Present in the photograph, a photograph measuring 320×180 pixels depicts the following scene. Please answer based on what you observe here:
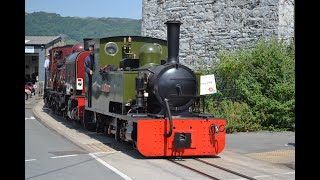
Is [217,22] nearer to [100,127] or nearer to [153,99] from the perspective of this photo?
[100,127]

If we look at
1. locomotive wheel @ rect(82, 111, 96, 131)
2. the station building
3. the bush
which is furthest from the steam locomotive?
the station building

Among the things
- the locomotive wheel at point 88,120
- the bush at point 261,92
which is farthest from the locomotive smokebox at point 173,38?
the locomotive wheel at point 88,120

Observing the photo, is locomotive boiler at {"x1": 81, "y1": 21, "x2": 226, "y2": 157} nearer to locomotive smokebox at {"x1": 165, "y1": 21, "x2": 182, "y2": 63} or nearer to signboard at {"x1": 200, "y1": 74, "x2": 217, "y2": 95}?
locomotive smokebox at {"x1": 165, "y1": 21, "x2": 182, "y2": 63}

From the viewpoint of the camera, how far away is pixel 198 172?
7977 mm

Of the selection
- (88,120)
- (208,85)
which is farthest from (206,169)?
(88,120)

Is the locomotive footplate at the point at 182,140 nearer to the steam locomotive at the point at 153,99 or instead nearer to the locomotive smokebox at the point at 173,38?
the steam locomotive at the point at 153,99

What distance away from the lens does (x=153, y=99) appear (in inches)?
396

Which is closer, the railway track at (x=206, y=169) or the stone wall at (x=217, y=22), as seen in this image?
the railway track at (x=206, y=169)

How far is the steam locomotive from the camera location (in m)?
9.33

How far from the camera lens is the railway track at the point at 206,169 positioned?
7.63 meters

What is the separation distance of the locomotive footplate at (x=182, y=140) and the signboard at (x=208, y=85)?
64.8 inches
